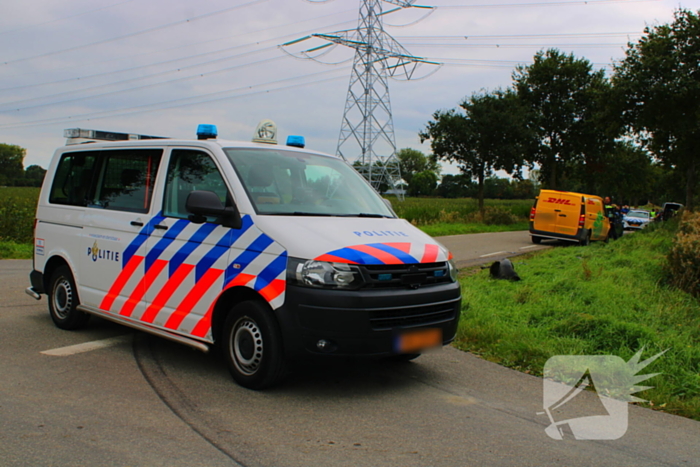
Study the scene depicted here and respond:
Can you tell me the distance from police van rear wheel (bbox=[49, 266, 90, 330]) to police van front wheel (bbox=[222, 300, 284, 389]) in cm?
244

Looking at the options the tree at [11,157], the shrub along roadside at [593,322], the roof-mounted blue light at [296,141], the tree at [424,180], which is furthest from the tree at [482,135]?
the tree at [424,180]

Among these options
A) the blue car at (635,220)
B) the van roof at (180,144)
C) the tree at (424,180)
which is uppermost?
the tree at (424,180)

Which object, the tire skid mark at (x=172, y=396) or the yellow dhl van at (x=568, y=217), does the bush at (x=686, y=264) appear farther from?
the yellow dhl van at (x=568, y=217)

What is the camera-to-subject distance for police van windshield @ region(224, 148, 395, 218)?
5.02 meters

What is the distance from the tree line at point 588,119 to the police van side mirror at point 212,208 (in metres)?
23.2

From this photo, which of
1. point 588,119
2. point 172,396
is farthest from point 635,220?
point 172,396

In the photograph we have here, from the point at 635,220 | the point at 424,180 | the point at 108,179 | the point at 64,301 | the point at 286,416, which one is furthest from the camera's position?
the point at 424,180

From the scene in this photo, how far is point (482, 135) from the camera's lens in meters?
34.0

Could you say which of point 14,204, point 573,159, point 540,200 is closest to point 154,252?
point 14,204

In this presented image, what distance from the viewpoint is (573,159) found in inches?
1804

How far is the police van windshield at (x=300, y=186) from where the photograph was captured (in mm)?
5016

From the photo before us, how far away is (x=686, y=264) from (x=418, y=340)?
6.57m

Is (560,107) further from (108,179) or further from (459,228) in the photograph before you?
(108,179)

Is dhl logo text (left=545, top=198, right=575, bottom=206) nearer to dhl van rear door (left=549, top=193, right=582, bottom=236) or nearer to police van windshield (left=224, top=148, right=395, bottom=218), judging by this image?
dhl van rear door (left=549, top=193, right=582, bottom=236)
